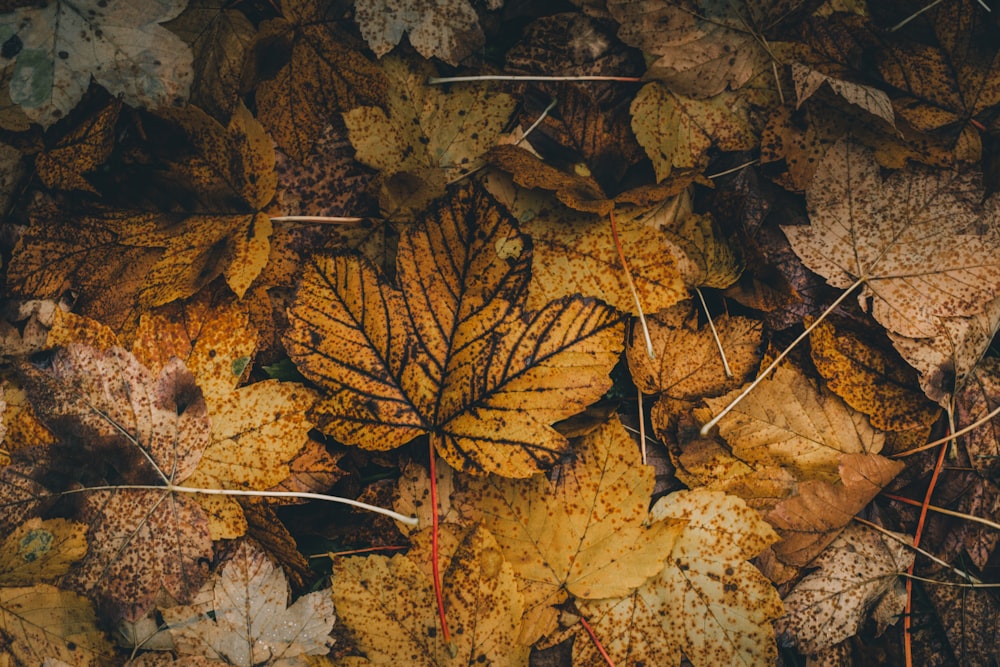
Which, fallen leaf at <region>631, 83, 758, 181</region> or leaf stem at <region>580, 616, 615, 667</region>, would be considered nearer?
leaf stem at <region>580, 616, 615, 667</region>

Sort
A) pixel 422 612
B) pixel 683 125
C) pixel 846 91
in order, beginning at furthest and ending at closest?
pixel 683 125 < pixel 846 91 < pixel 422 612

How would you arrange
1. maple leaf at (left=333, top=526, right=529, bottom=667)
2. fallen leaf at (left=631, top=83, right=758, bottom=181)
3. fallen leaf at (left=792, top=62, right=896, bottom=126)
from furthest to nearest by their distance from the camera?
fallen leaf at (left=631, top=83, right=758, bottom=181)
fallen leaf at (left=792, top=62, right=896, bottom=126)
maple leaf at (left=333, top=526, right=529, bottom=667)

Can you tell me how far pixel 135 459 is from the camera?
1.34 meters

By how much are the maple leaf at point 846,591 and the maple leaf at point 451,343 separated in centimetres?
75

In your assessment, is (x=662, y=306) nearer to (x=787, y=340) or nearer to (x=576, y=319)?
(x=576, y=319)

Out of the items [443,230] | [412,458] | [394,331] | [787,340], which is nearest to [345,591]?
[412,458]

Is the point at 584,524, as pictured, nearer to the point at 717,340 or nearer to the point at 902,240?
the point at 717,340

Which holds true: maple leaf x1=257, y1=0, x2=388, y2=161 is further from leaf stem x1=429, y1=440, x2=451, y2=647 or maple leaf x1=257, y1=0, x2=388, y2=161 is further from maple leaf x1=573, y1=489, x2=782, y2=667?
maple leaf x1=573, y1=489, x2=782, y2=667

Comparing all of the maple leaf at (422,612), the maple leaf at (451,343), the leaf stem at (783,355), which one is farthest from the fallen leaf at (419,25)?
the maple leaf at (422,612)

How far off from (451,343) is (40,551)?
3.34 feet

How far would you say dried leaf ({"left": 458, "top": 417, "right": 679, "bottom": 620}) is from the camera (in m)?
1.31

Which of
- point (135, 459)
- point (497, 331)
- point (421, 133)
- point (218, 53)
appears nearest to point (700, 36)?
point (421, 133)

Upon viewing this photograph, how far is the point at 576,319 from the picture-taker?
4.18 feet

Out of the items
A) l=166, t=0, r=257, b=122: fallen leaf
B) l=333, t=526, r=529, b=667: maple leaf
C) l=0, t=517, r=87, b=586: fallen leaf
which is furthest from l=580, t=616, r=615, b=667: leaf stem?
l=166, t=0, r=257, b=122: fallen leaf
